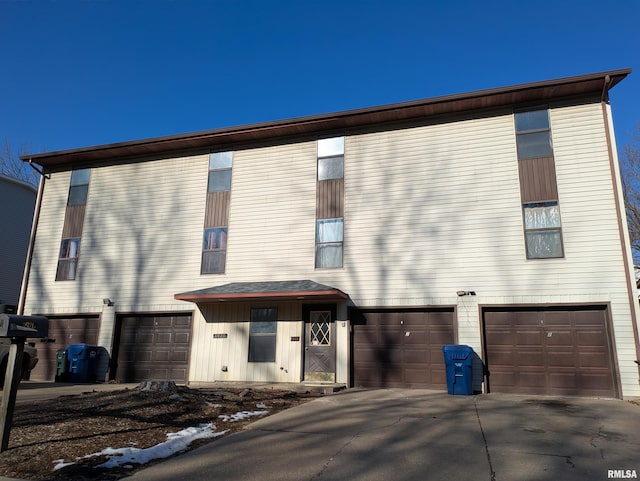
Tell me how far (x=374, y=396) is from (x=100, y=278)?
9973 millimetres

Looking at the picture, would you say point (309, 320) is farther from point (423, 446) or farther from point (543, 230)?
point (423, 446)

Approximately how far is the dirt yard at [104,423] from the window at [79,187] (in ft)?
30.5

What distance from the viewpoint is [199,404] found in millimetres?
7859

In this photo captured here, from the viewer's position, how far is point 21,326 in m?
5.11

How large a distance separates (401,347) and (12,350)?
8.82 meters

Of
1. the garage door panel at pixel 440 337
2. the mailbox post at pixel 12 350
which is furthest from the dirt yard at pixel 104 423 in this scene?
the garage door panel at pixel 440 337

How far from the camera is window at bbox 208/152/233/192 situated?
1439 centimetres

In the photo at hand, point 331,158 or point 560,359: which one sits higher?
point 331,158

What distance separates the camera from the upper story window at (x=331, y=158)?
525 inches

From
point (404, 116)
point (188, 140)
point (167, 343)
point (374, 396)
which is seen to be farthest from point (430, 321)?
point (188, 140)

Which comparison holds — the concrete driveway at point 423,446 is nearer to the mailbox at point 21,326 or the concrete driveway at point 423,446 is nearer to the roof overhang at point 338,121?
the mailbox at point 21,326

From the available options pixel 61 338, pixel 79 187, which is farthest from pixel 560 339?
pixel 79 187

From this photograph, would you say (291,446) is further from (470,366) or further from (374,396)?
(470,366)

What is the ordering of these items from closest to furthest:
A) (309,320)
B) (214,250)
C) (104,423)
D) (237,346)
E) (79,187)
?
1. (104,423)
2. (309,320)
3. (237,346)
4. (214,250)
5. (79,187)
